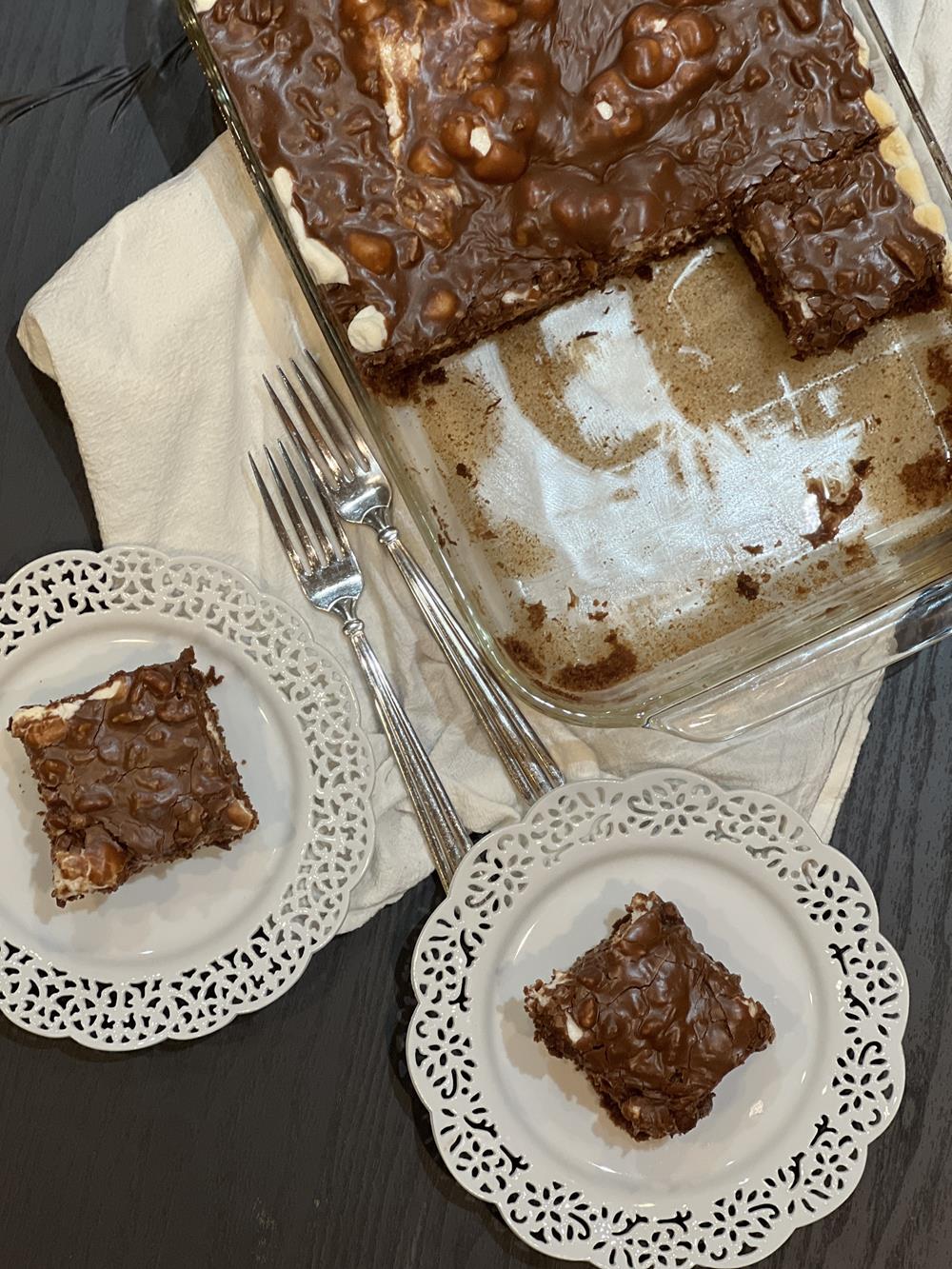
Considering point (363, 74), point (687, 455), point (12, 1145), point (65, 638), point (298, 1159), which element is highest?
point (363, 74)

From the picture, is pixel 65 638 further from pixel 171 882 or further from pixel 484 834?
pixel 484 834

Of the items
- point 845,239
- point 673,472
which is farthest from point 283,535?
point 845,239

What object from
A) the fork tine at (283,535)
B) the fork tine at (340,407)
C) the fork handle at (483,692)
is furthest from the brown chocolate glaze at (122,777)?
the fork tine at (340,407)

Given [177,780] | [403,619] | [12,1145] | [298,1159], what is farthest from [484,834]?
[12,1145]

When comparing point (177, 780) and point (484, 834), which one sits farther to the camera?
point (484, 834)

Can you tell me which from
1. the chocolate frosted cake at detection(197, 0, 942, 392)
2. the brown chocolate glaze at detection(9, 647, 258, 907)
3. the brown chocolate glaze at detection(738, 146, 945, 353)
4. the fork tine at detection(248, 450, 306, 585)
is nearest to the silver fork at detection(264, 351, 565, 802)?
the fork tine at detection(248, 450, 306, 585)

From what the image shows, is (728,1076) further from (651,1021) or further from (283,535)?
(283,535)
